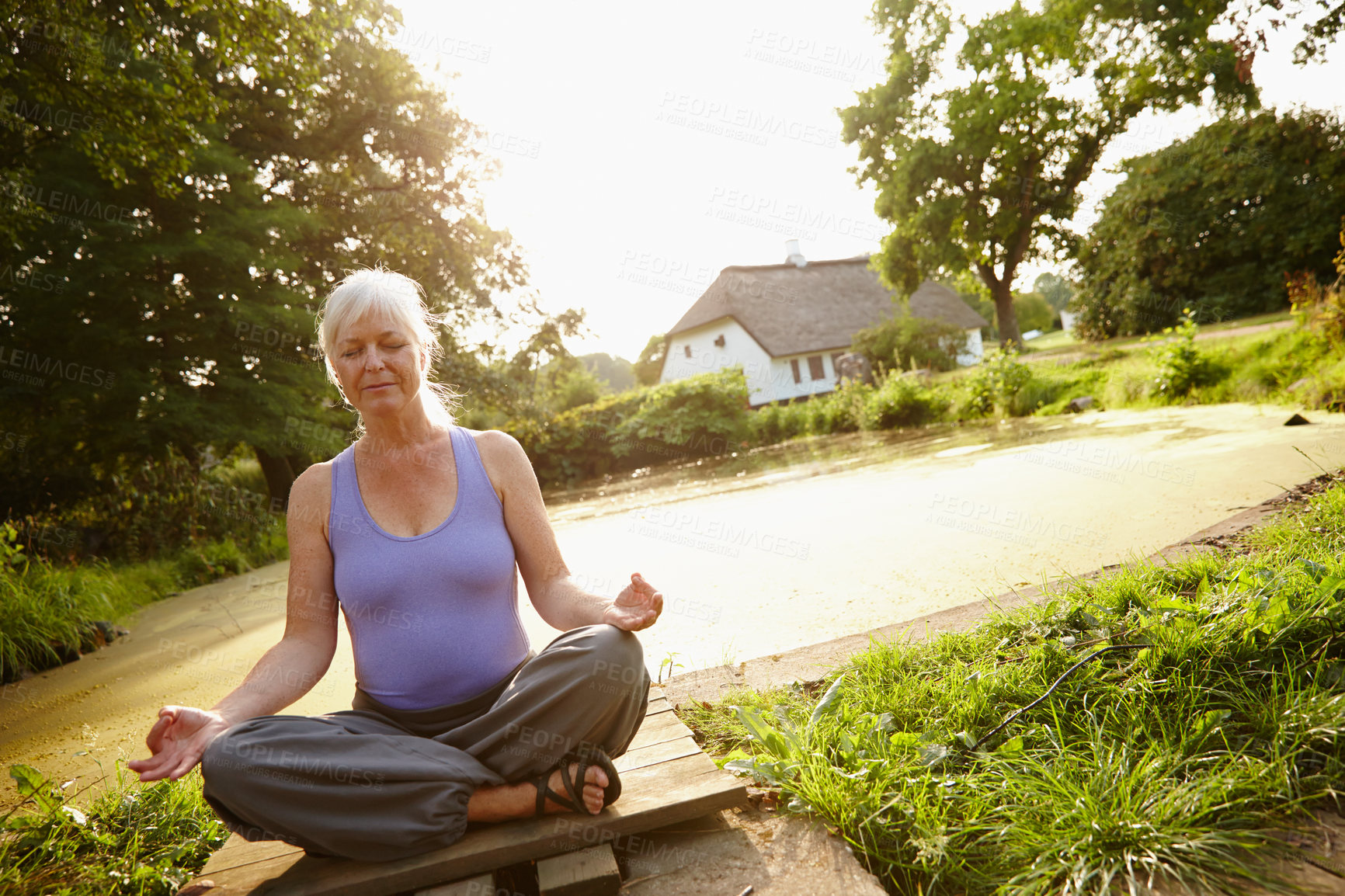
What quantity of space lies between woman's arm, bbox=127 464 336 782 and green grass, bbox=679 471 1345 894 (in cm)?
115

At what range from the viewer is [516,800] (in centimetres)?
169

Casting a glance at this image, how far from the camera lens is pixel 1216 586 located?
218 cm

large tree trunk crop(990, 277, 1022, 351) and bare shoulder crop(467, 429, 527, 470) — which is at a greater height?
large tree trunk crop(990, 277, 1022, 351)

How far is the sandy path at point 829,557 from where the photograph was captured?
3.57 metres

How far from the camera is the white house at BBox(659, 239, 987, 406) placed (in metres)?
30.9

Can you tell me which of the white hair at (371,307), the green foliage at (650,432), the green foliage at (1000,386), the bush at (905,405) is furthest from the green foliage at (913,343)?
the white hair at (371,307)

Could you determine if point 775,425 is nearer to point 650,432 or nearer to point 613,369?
point 650,432

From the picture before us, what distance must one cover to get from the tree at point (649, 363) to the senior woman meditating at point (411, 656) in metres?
40.0

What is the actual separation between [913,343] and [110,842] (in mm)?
24571

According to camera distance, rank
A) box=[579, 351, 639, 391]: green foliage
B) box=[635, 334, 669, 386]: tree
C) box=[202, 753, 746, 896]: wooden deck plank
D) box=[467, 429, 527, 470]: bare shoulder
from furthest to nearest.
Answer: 1. box=[579, 351, 639, 391]: green foliage
2. box=[635, 334, 669, 386]: tree
3. box=[467, 429, 527, 470]: bare shoulder
4. box=[202, 753, 746, 896]: wooden deck plank

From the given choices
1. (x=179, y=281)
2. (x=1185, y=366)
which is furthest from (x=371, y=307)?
(x=1185, y=366)

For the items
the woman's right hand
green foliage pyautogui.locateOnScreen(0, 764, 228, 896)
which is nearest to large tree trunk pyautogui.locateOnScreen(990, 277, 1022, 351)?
green foliage pyautogui.locateOnScreen(0, 764, 228, 896)

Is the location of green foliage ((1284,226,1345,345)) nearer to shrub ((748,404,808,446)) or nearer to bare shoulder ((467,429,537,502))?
bare shoulder ((467,429,537,502))

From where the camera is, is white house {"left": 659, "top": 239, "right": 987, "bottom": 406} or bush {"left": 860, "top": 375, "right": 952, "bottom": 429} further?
white house {"left": 659, "top": 239, "right": 987, "bottom": 406}
